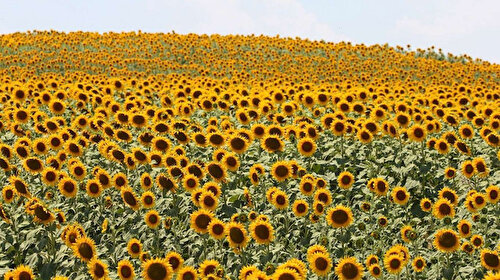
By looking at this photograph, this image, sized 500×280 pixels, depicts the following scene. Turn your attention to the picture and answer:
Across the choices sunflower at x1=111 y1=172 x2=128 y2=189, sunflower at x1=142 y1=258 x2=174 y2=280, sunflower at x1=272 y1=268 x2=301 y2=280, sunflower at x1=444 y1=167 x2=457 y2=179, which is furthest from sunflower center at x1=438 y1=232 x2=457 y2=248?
sunflower at x1=111 y1=172 x2=128 y2=189

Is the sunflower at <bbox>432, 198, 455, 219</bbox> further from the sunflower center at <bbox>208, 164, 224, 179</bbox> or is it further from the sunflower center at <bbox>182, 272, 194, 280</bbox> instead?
the sunflower center at <bbox>182, 272, 194, 280</bbox>

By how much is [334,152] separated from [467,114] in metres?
3.85

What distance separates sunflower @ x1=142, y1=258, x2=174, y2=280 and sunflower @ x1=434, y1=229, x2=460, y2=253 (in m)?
3.23

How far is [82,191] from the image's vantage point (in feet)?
28.0

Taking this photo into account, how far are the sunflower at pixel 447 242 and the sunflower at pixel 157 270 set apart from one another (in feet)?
10.6

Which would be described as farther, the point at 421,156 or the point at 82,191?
the point at 421,156

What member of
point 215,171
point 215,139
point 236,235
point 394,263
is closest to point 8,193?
point 215,171

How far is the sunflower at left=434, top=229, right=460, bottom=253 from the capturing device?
6.47 metres

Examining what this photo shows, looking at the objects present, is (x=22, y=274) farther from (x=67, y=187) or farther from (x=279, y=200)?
(x=279, y=200)

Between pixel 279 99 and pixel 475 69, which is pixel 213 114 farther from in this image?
pixel 475 69

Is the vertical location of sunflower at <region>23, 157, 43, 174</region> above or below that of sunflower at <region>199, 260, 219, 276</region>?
above

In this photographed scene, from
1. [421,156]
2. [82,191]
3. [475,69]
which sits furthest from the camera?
[475,69]

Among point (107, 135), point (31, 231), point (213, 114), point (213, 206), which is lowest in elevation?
point (31, 231)

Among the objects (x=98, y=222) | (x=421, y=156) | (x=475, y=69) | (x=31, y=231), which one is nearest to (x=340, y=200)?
(x=421, y=156)
